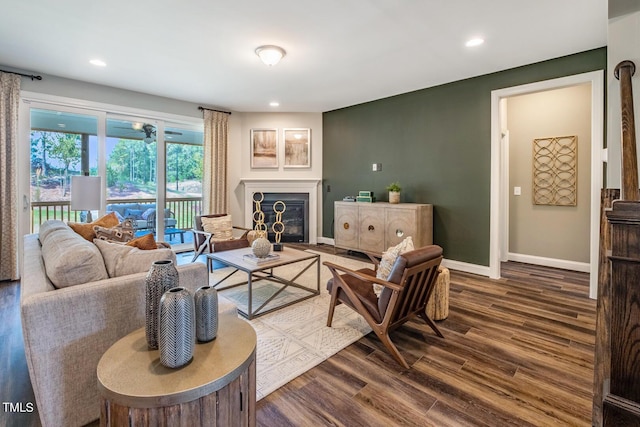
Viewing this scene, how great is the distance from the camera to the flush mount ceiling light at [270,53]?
3.25 metres

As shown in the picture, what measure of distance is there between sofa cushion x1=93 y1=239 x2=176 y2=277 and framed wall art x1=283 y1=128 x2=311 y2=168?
4649mm

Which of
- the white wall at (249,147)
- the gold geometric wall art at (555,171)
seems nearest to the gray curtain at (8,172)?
the white wall at (249,147)

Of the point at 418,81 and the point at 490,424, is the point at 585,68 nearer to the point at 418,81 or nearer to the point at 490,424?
the point at 418,81

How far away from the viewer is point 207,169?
5629 millimetres

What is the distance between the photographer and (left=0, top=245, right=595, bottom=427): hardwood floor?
1646 millimetres

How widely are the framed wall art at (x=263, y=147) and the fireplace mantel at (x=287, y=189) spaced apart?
37cm

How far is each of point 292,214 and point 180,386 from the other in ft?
17.6

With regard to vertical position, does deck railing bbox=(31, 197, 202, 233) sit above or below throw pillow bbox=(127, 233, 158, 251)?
above

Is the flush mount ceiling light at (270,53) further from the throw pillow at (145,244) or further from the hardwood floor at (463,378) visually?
the hardwood floor at (463,378)

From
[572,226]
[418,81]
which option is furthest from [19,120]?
[572,226]

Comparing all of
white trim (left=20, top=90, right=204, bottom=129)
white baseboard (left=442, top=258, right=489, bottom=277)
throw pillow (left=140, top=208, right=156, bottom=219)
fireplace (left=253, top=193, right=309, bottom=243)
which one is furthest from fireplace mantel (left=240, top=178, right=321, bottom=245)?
white baseboard (left=442, top=258, right=489, bottom=277)

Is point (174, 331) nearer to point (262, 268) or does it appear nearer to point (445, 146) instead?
point (262, 268)

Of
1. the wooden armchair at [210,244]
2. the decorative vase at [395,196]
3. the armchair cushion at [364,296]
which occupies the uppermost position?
the decorative vase at [395,196]

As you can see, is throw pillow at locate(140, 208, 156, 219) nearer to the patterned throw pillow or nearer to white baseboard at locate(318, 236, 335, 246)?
the patterned throw pillow
